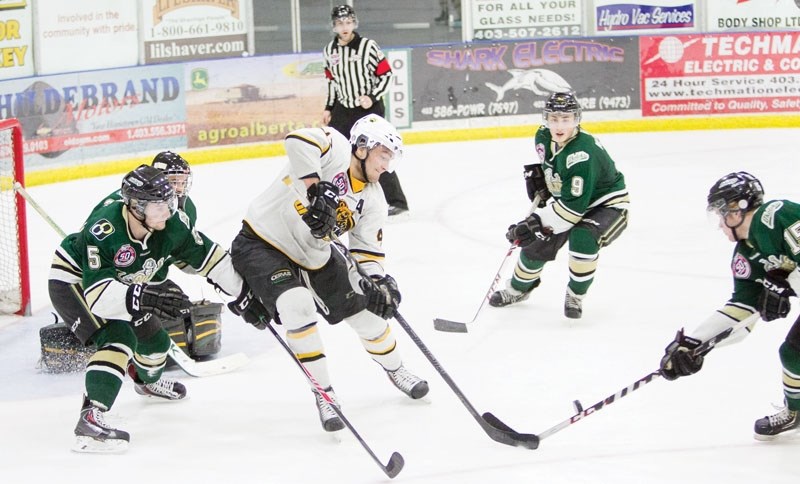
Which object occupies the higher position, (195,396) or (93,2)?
(93,2)

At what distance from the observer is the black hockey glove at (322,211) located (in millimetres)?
3471

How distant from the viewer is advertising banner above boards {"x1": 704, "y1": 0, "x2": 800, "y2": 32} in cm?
1041

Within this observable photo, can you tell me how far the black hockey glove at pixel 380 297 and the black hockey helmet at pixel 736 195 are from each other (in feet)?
3.36

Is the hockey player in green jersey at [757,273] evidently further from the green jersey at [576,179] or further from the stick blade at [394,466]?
the green jersey at [576,179]

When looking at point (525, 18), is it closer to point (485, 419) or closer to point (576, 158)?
point (576, 158)

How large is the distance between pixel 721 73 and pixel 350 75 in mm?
4004

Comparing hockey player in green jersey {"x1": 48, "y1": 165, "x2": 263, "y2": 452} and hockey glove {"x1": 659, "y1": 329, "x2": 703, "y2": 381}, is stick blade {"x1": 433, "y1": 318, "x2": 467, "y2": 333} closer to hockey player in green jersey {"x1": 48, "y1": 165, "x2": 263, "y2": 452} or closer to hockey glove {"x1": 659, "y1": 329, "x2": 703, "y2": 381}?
hockey player in green jersey {"x1": 48, "y1": 165, "x2": 263, "y2": 452}

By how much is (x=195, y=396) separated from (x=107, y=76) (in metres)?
5.11

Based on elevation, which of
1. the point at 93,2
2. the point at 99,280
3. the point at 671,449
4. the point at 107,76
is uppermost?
the point at 93,2

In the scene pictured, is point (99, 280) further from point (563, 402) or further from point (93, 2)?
point (93, 2)

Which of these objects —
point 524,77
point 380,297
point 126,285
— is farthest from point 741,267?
point 524,77

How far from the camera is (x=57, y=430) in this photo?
3830mm

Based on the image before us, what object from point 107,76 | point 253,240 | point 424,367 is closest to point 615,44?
point 107,76

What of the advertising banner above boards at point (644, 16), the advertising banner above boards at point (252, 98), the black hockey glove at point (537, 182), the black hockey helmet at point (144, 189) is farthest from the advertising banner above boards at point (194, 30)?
the black hockey helmet at point (144, 189)
